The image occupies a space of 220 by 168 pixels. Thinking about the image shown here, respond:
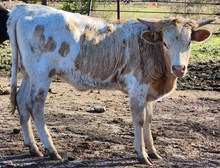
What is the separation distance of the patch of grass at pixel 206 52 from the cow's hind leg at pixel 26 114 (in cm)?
759

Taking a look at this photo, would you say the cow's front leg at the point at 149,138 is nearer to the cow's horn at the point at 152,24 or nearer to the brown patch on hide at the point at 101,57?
the brown patch on hide at the point at 101,57

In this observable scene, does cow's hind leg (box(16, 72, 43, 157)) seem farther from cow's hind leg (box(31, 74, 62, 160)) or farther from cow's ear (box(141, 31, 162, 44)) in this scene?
cow's ear (box(141, 31, 162, 44))

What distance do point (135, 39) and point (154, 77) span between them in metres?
0.55

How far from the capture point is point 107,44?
689cm

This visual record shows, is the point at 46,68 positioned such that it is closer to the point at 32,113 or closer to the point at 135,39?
the point at 32,113

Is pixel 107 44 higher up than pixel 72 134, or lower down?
higher up

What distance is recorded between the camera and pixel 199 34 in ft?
22.0

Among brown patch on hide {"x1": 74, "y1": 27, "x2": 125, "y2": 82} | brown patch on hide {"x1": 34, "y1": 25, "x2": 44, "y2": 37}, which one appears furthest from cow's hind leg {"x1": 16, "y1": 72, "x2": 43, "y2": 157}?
brown patch on hide {"x1": 74, "y1": 27, "x2": 125, "y2": 82}

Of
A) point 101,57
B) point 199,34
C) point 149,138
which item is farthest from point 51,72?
point 199,34

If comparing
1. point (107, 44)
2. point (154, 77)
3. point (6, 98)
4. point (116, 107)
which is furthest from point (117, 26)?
point (6, 98)

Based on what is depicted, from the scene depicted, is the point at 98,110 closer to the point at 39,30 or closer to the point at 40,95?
the point at 40,95

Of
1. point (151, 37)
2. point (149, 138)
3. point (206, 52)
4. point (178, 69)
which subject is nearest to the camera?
point (178, 69)

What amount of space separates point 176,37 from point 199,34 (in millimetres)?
432

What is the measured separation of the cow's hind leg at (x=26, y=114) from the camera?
694cm
